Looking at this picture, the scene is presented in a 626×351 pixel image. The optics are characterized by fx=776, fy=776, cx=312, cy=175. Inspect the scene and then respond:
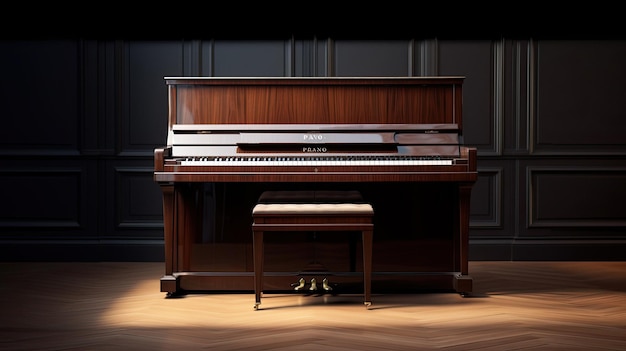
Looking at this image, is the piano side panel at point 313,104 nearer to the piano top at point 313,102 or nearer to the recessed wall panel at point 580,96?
the piano top at point 313,102

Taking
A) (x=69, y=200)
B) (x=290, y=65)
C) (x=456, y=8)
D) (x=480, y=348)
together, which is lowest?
(x=480, y=348)

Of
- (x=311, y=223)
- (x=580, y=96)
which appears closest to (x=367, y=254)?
(x=311, y=223)

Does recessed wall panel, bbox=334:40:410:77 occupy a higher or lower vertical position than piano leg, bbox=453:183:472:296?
higher

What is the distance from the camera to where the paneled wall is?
5504 mm

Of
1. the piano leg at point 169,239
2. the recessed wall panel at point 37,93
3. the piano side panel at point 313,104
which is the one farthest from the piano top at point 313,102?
the recessed wall panel at point 37,93

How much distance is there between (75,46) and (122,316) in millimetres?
2503

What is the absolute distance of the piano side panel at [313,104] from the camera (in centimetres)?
425

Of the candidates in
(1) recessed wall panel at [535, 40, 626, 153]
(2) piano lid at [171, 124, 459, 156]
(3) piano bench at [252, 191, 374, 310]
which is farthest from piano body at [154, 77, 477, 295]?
(1) recessed wall panel at [535, 40, 626, 153]

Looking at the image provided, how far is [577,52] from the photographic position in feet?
18.2

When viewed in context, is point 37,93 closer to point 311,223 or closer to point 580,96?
point 311,223

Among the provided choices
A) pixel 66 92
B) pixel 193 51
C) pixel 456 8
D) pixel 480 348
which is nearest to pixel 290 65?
pixel 193 51

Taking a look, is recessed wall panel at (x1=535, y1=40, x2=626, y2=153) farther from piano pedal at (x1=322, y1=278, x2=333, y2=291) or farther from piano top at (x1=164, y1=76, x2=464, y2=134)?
piano pedal at (x1=322, y1=278, x2=333, y2=291)

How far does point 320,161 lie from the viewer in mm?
4039

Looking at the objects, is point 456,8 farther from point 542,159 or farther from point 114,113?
point 114,113
